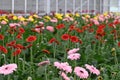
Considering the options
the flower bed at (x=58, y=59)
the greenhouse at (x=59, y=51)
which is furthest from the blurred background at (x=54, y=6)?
the flower bed at (x=58, y=59)

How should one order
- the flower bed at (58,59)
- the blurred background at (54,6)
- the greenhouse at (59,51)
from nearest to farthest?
1. the flower bed at (58,59)
2. the greenhouse at (59,51)
3. the blurred background at (54,6)

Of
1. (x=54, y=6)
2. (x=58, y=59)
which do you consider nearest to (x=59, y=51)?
(x=58, y=59)

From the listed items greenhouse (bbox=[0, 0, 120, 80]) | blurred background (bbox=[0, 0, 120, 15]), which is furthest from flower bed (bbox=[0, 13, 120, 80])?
blurred background (bbox=[0, 0, 120, 15])

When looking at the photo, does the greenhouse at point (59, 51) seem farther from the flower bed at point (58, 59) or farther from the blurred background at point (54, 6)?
the blurred background at point (54, 6)

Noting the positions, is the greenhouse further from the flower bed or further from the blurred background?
the blurred background

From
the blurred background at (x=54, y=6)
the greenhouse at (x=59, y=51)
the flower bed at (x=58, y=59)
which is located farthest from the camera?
the blurred background at (x=54, y=6)

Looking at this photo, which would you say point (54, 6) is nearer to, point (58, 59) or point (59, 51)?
point (59, 51)

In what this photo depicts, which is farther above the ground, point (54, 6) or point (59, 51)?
point (54, 6)

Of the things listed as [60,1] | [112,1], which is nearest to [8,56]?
[60,1]

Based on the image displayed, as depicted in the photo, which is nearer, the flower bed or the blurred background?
the flower bed

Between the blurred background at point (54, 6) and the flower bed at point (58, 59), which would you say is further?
the blurred background at point (54, 6)

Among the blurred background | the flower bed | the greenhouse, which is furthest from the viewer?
the blurred background

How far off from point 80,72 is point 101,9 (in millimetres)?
19419

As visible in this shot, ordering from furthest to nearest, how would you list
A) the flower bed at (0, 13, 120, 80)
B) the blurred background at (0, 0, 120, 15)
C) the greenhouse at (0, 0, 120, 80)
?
the blurred background at (0, 0, 120, 15), the greenhouse at (0, 0, 120, 80), the flower bed at (0, 13, 120, 80)
